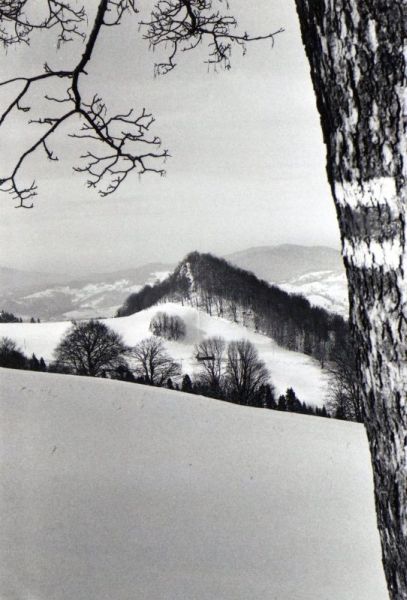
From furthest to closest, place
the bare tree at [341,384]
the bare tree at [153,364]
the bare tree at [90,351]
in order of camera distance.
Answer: the bare tree at [153,364] < the bare tree at [341,384] < the bare tree at [90,351]

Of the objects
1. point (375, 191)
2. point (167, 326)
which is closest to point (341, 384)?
point (167, 326)

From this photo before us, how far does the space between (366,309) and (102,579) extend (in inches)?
Answer: 186

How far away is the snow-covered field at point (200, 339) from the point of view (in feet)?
155

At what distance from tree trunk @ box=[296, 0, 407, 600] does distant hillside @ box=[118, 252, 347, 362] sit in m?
59.0

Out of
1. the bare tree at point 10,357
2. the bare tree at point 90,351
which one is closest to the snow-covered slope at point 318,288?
the bare tree at point 90,351

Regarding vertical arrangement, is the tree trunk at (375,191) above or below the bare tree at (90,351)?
above

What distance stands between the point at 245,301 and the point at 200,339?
31.6ft

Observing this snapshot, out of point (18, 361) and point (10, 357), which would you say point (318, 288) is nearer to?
point (18, 361)

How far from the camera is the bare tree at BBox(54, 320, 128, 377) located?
43.9 meters

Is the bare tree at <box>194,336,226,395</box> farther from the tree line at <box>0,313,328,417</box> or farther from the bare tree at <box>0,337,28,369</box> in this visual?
the bare tree at <box>0,337,28,369</box>

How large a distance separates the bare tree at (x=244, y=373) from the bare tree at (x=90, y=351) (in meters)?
9.79

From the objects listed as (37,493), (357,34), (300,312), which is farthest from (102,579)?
(300,312)

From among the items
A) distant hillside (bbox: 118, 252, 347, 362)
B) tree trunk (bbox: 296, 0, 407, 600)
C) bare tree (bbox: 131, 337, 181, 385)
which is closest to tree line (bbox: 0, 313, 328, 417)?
bare tree (bbox: 131, 337, 181, 385)

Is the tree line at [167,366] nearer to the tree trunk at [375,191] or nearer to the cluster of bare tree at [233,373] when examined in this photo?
the cluster of bare tree at [233,373]
